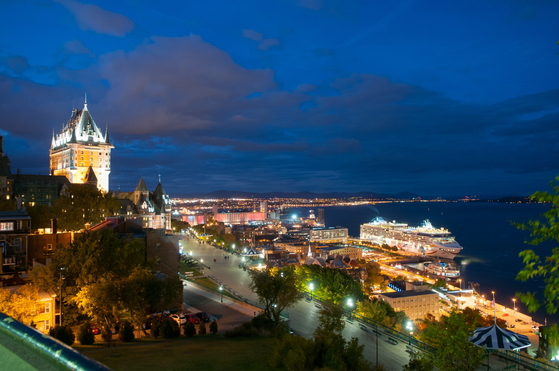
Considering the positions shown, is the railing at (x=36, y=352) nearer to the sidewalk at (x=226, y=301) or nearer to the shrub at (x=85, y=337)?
the shrub at (x=85, y=337)

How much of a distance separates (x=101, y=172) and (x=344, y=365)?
219 ft

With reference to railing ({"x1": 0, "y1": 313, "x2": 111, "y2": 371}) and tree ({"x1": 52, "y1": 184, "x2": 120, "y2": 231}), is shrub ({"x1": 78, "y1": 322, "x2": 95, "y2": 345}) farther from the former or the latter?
tree ({"x1": 52, "y1": 184, "x2": 120, "y2": 231})

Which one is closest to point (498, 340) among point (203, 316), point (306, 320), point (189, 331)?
point (306, 320)

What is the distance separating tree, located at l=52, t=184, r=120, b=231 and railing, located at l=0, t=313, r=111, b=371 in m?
37.9

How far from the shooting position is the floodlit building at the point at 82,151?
2613 inches

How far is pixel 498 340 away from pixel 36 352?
48.9 feet

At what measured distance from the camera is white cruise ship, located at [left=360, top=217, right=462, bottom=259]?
265ft

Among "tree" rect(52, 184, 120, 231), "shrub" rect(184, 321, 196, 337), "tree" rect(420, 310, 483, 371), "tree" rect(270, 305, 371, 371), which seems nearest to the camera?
"tree" rect(420, 310, 483, 371)

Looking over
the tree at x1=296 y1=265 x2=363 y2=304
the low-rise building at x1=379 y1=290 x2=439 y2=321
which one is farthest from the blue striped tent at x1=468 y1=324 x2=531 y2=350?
the low-rise building at x1=379 y1=290 x2=439 y2=321

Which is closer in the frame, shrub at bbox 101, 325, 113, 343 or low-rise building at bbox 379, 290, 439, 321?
shrub at bbox 101, 325, 113, 343

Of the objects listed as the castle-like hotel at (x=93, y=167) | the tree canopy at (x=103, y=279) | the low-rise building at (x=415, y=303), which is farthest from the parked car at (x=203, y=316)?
the castle-like hotel at (x=93, y=167)

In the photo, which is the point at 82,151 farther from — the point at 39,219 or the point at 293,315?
the point at 293,315

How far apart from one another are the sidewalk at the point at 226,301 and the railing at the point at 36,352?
18.8 meters

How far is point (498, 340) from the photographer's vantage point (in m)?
13.2
